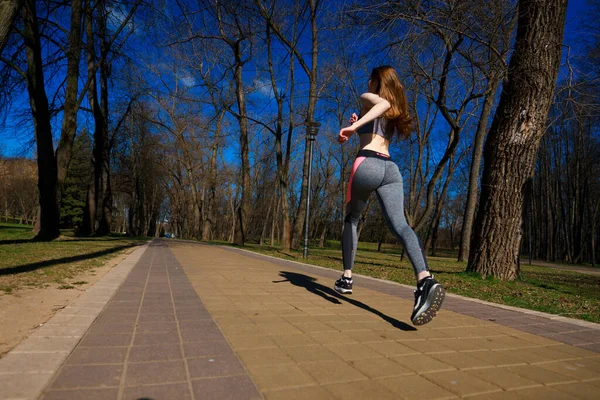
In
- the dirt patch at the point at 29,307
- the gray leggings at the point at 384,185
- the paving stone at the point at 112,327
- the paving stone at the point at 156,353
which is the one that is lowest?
the dirt patch at the point at 29,307

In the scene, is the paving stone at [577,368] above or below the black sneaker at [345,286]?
below

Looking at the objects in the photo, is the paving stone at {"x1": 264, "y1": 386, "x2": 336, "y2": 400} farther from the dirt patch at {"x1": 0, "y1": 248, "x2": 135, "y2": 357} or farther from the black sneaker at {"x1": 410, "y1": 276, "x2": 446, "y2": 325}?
the dirt patch at {"x1": 0, "y1": 248, "x2": 135, "y2": 357}

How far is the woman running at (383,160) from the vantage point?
297 centimetres

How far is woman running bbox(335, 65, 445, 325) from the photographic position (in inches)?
117

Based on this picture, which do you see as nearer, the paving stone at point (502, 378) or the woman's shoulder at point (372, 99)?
the paving stone at point (502, 378)

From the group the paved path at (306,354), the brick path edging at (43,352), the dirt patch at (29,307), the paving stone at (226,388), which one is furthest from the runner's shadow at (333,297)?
the dirt patch at (29,307)

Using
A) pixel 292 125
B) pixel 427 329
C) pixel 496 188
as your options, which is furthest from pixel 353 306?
pixel 292 125

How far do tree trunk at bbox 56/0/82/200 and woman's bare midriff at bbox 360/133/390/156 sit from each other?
13964 mm

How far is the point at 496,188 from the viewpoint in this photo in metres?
6.93

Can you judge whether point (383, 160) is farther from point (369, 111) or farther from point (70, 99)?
point (70, 99)

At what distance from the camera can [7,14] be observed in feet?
15.4

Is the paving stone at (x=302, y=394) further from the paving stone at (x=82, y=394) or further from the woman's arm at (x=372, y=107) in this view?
the woman's arm at (x=372, y=107)

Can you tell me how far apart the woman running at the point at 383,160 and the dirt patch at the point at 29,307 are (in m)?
2.51

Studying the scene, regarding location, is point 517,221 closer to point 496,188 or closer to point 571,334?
point 496,188
